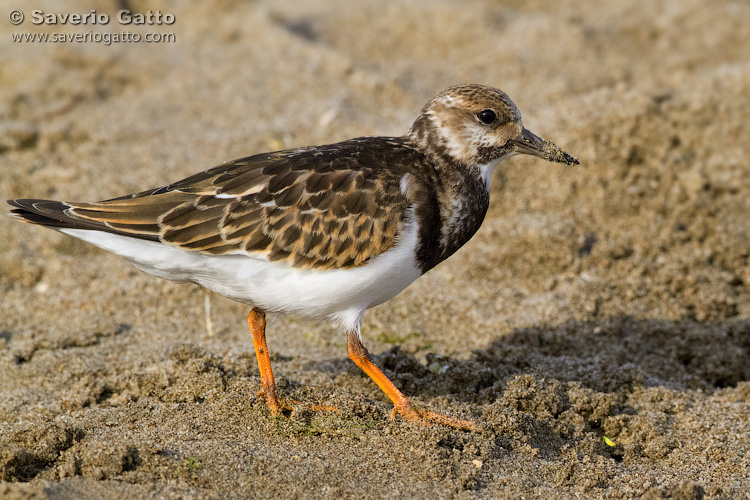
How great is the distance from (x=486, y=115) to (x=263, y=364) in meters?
1.69

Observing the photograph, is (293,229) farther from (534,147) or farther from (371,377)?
(534,147)

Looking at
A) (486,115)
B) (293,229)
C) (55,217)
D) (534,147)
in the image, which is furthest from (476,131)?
(55,217)

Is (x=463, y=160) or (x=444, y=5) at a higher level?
(x=444, y=5)

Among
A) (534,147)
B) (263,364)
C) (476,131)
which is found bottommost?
(263,364)

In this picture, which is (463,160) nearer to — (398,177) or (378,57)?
(398,177)

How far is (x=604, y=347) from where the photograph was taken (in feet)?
16.0

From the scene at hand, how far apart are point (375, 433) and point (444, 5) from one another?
20.8 ft

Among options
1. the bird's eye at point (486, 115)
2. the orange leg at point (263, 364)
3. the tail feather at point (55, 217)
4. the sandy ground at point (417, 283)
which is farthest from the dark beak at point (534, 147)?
the tail feather at point (55, 217)

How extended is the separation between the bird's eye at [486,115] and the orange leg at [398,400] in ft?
4.17

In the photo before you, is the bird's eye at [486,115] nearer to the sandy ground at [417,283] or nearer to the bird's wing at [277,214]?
the bird's wing at [277,214]

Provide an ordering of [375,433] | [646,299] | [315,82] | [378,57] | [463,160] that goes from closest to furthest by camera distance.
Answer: [375,433], [463,160], [646,299], [315,82], [378,57]

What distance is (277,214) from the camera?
3766mm

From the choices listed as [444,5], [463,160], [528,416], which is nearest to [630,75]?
[444,5]

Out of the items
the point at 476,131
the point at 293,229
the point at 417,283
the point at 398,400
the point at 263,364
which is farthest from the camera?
the point at 417,283
